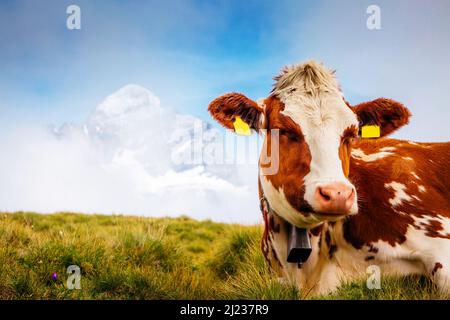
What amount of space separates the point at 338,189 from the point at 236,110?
1.59m

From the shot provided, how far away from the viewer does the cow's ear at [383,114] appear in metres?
4.81

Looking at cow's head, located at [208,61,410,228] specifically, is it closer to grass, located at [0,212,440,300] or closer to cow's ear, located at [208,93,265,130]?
cow's ear, located at [208,93,265,130]

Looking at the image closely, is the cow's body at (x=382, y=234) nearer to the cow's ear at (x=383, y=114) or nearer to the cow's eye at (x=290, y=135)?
the cow's ear at (x=383, y=114)

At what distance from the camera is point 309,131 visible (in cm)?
393

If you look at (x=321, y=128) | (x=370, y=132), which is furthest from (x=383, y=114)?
(x=321, y=128)

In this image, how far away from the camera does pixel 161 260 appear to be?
7.22 m

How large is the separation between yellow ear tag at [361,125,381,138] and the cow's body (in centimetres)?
38

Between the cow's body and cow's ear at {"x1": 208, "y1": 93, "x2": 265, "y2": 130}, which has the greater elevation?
cow's ear at {"x1": 208, "y1": 93, "x2": 265, "y2": 130}

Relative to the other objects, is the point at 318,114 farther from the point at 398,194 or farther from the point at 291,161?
the point at 398,194

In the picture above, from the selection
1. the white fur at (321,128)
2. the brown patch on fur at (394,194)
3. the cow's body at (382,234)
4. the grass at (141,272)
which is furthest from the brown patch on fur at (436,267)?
the white fur at (321,128)

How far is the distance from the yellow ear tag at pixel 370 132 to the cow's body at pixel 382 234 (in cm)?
38

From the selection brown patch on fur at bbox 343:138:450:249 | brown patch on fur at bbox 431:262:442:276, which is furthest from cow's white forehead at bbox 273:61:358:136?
brown patch on fur at bbox 431:262:442:276

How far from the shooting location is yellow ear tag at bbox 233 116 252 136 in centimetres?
464
